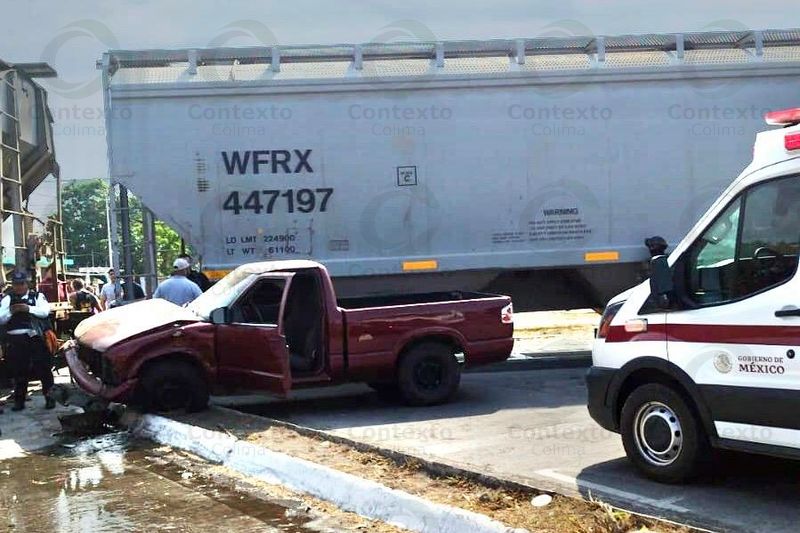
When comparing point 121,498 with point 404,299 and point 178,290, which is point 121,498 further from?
point 404,299

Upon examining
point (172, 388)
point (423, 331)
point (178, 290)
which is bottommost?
point (172, 388)

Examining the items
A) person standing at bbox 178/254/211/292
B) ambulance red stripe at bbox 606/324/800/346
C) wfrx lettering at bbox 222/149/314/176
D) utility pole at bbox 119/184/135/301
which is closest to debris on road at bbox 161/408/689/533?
ambulance red stripe at bbox 606/324/800/346

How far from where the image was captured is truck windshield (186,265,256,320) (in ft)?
27.2

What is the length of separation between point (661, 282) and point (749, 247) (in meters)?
0.56

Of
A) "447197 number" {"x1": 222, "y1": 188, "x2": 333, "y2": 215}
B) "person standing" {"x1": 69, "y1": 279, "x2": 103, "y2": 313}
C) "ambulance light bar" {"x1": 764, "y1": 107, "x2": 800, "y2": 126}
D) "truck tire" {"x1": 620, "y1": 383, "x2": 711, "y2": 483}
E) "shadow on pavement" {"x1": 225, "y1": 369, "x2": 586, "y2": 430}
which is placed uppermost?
"447197 number" {"x1": 222, "y1": 188, "x2": 333, "y2": 215}

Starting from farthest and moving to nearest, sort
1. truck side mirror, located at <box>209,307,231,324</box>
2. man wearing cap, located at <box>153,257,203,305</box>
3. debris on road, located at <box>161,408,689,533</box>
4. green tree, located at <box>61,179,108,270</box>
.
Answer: green tree, located at <box>61,179,108,270</box>
man wearing cap, located at <box>153,257,203,305</box>
truck side mirror, located at <box>209,307,231,324</box>
debris on road, located at <box>161,408,689,533</box>

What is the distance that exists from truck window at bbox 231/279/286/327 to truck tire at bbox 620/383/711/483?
12.6ft

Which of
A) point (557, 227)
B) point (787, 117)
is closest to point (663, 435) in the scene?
point (787, 117)

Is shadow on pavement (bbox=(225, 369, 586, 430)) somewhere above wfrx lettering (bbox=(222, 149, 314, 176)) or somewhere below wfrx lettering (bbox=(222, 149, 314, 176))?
below

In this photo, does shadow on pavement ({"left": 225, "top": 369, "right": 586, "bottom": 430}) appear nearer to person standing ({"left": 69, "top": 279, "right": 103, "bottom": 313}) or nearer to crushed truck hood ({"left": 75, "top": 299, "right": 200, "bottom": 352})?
crushed truck hood ({"left": 75, "top": 299, "right": 200, "bottom": 352})

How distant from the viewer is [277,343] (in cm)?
761

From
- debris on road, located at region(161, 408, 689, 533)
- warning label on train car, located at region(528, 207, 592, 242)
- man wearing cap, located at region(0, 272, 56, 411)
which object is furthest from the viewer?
warning label on train car, located at region(528, 207, 592, 242)

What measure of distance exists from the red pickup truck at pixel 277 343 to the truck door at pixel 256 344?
10 mm

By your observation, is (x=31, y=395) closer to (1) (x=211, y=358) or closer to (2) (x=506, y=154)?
(1) (x=211, y=358)
